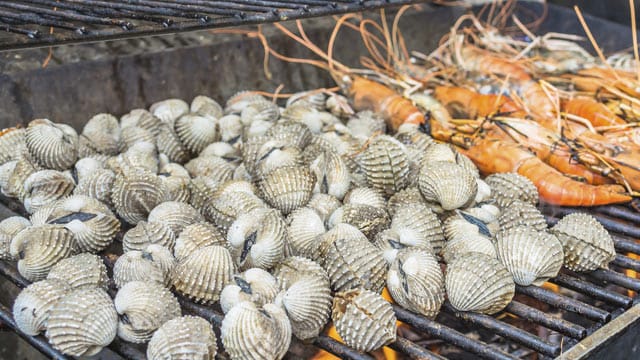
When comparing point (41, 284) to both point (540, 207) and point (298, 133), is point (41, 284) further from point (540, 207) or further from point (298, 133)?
point (540, 207)

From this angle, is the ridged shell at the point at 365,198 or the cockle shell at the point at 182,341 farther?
the ridged shell at the point at 365,198

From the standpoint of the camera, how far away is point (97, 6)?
231 centimetres

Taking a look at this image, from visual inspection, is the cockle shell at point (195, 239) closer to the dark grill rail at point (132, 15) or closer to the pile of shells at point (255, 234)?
the pile of shells at point (255, 234)

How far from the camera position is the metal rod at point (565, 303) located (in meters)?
2.14

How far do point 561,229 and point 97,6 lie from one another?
184 cm

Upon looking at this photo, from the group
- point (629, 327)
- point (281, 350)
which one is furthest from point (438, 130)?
point (281, 350)

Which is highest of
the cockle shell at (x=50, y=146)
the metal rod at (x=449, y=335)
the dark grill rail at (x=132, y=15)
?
the dark grill rail at (x=132, y=15)

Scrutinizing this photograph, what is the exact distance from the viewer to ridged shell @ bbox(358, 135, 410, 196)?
2.80 m

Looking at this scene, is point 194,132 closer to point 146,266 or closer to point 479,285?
point 146,266

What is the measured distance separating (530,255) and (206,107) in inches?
77.8

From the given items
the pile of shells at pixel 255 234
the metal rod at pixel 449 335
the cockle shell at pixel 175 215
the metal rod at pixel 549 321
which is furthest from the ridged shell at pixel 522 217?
the cockle shell at pixel 175 215

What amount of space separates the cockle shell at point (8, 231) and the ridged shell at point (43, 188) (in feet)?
0.54

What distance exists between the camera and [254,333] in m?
1.86

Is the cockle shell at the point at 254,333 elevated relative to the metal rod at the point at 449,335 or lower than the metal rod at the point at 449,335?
elevated
